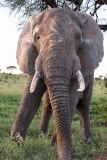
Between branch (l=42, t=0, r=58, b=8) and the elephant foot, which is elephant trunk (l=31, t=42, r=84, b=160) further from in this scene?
branch (l=42, t=0, r=58, b=8)

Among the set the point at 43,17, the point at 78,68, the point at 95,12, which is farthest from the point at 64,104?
the point at 95,12

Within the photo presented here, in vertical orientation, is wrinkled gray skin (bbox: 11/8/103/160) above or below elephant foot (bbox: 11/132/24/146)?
above

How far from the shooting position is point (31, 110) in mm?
6957

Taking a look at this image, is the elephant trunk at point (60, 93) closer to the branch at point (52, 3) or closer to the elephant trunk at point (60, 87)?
the elephant trunk at point (60, 87)

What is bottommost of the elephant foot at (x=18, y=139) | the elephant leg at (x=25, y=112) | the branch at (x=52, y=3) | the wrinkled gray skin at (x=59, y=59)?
the elephant foot at (x=18, y=139)

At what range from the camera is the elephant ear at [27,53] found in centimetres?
665

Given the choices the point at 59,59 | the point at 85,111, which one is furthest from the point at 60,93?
the point at 85,111

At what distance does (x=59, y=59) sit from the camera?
5758 millimetres

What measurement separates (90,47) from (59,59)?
118 centimetres

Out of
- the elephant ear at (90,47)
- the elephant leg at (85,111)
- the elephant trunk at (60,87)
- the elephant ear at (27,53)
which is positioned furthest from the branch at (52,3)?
the elephant trunk at (60,87)

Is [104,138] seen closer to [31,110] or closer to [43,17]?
[31,110]

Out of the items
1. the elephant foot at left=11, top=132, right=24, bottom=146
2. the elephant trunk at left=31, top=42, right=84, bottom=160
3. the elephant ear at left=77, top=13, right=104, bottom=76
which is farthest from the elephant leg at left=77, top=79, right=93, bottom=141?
the elephant trunk at left=31, top=42, right=84, bottom=160

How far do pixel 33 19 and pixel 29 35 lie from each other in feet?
0.83

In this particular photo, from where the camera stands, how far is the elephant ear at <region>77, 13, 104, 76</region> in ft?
21.8
